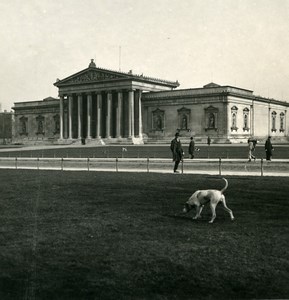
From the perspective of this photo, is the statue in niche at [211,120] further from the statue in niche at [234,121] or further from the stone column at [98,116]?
the stone column at [98,116]

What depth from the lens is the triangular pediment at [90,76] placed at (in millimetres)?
85375

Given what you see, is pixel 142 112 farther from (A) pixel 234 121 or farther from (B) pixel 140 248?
(B) pixel 140 248

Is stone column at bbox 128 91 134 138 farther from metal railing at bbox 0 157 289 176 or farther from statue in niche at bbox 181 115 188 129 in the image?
metal railing at bbox 0 157 289 176

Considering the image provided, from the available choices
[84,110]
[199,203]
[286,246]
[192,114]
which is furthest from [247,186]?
[84,110]

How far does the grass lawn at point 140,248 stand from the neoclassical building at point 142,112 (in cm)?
5788

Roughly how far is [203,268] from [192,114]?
226ft

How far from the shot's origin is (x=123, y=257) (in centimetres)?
898

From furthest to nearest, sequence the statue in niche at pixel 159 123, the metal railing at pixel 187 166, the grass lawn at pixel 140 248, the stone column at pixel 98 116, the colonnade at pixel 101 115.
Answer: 1. the stone column at pixel 98 116
2. the colonnade at pixel 101 115
3. the statue in niche at pixel 159 123
4. the metal railing at pixel 187 166
5. the grass lawn at pixel 140 248

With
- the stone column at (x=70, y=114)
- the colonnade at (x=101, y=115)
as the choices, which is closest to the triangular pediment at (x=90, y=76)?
the colonnade at (x=101, y=115)

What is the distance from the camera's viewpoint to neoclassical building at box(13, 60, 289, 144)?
74.2m

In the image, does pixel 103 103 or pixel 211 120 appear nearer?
pixel 211 120

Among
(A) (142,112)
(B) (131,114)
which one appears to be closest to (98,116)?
(B) (131,114)

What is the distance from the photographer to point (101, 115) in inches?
3479

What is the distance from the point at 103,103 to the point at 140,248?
80.4 metres
